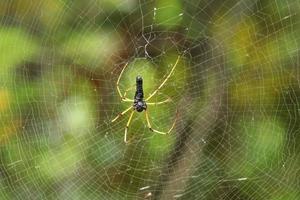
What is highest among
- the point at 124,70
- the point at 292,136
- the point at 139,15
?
the point at 139,15

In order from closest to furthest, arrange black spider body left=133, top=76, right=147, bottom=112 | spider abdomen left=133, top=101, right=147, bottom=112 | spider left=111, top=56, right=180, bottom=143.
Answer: black spider body left=133, top=76, right=147, bottom=112 → spider left=111, top=56, right=180, bottom=143 → spider abdomen left=133, top=101, right=147, bottom=112

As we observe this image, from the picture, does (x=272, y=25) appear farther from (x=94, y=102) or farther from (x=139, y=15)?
(x=94, y=102)

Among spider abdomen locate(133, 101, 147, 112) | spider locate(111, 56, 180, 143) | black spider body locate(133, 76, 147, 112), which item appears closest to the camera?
black spider body locate(133, 76, 147, 112)

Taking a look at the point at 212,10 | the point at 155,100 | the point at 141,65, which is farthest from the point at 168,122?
the point at 212,10

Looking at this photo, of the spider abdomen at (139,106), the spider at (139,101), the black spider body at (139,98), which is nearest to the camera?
the black spider body at (139,98)

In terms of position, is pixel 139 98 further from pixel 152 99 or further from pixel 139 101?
pixel 152 99

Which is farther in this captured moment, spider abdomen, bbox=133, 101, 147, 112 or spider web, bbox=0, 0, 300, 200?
spider abdomen, bbox=133, 101, 147, 112
